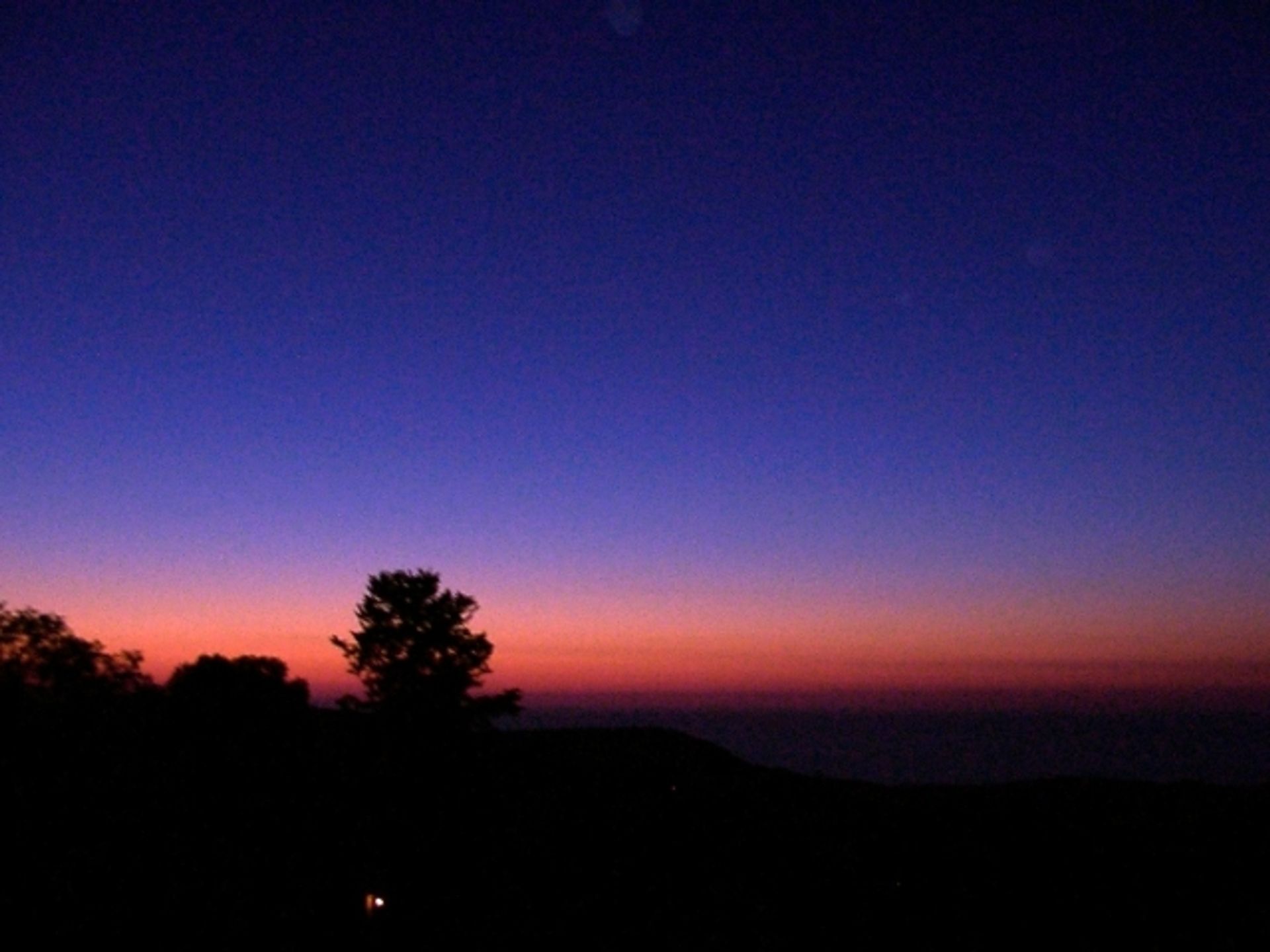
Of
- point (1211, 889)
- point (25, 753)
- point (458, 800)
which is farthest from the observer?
point (458, 800)

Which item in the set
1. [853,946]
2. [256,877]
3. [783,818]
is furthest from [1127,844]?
[256,877]

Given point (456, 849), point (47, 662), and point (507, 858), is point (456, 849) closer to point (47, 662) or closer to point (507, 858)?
point (507, 858)

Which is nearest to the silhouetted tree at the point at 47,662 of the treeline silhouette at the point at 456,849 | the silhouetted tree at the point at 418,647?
the treeline silhouette at the point at 456,849

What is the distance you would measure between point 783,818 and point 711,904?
12.4 m

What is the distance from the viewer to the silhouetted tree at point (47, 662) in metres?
26.1

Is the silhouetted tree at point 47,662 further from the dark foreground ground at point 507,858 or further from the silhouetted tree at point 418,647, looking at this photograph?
the silhouetted tree at point 418,647

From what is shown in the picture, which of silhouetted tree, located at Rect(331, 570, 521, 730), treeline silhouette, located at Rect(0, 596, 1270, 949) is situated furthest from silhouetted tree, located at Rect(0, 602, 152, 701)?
silhouetted tree, located at Rect(331, 570, 521, 730)

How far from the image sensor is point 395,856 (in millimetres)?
29234

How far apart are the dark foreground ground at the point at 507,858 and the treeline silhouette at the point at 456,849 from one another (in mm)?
87

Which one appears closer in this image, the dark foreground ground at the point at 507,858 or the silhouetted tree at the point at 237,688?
the dark foreground ground at the point at 507,858

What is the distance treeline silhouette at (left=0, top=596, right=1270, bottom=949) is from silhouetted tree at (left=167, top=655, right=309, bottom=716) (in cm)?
15

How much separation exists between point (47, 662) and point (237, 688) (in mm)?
12955

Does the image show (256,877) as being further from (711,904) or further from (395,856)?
(711,904)

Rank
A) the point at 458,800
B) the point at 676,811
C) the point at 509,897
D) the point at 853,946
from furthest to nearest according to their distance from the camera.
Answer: the point at 676,811 → the point at 458,800 → the point at 509,897 → the point at 853,946
